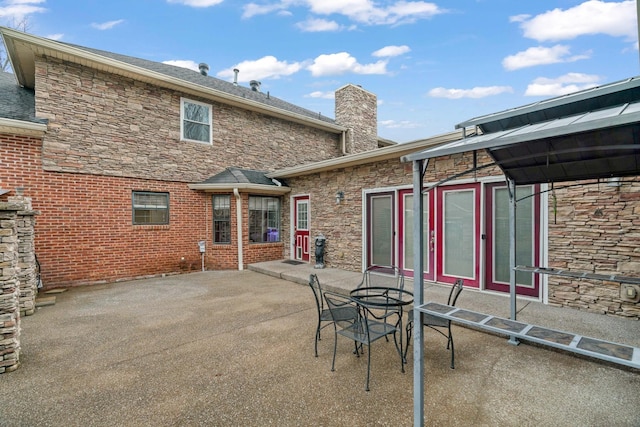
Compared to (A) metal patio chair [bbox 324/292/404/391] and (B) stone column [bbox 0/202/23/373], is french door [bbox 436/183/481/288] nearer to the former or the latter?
(A) metal patio chair [bbox 324/292/404/391]

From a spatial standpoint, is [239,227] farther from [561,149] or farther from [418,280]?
[561,149]

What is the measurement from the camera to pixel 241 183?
8305 mm

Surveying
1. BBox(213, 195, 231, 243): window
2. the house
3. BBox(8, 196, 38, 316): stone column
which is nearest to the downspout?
the house

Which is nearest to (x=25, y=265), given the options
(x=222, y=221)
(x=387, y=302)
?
(x=222, y=221)

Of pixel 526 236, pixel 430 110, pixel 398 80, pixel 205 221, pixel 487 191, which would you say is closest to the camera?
pixel 526 236

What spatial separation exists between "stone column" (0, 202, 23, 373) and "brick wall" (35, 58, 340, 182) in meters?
4.67

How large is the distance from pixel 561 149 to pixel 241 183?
7.28 m

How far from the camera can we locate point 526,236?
4.87 m

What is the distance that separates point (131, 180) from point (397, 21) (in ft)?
30.9

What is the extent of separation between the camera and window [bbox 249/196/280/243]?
911 centimetres

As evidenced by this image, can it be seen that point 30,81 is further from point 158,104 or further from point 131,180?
point 131,180

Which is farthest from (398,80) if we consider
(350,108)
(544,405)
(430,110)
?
(544,405)

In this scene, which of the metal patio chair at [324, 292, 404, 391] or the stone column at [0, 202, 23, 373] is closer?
the metal patio chair at [324, 292, 404, 391]

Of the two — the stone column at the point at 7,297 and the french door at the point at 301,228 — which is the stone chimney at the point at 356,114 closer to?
the french door at the point at 301,228
